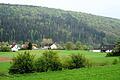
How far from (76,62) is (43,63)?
17.5 feet

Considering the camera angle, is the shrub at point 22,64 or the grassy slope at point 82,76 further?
the shrub at point 22,64

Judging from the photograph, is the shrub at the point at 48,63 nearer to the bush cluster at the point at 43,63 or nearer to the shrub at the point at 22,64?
the bush cluster at the point at 43,63

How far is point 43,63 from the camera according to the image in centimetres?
4216

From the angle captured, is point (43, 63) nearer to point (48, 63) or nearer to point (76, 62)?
point (48, 63)

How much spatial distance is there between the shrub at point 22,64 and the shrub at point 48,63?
1138 mm

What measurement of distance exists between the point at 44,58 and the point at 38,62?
38.8 inches

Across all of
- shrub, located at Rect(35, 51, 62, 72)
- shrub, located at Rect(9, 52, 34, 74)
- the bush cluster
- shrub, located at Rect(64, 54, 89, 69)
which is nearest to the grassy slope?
shrub, located at Rect(9, 52, 34, 74)

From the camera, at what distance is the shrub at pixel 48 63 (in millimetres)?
42219

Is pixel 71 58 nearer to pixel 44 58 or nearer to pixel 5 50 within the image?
pixel 44 58

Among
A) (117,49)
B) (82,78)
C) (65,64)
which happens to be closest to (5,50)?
(117,49)

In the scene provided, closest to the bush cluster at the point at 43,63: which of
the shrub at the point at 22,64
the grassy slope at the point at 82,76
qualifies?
the shrub at the point at 22,64

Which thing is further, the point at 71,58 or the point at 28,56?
the point at 71,58

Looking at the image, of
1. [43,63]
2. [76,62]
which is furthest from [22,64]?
[76,62]

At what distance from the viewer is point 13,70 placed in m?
41.0
